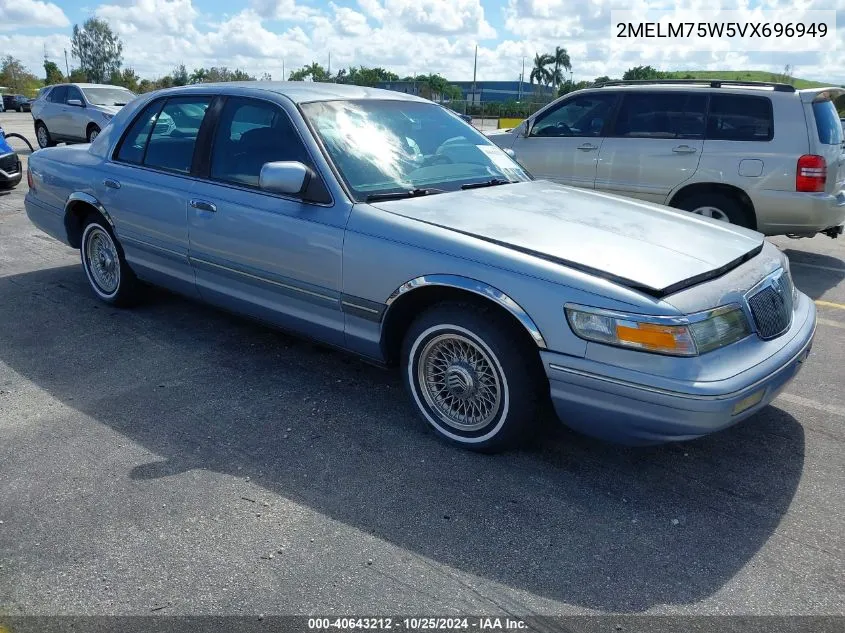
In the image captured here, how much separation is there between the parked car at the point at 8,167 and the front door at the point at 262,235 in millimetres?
8333

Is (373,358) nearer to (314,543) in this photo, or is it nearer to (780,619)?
(314,543)

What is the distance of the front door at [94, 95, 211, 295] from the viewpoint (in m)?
4.65

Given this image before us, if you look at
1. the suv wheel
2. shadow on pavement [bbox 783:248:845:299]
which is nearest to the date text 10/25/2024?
shadow on pavement [bbox 783:248:845:299]

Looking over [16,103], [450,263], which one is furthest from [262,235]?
[16,103]

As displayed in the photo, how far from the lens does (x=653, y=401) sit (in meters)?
2.91

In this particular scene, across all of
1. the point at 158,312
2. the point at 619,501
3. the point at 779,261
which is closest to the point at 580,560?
the point at 619,501

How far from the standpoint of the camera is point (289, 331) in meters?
4.28

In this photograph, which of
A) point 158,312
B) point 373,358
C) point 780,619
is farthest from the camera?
point 158,312

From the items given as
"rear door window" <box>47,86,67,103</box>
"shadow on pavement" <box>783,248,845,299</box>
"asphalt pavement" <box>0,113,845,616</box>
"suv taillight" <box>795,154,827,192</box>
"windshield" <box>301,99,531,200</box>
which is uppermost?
"rear door window" <box>47,86,67,103</box>

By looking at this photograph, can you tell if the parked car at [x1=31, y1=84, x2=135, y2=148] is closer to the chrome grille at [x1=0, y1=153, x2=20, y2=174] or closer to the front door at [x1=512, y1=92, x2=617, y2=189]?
the chrome grille at [x1=0, y1=153, x2=20, y2=174]

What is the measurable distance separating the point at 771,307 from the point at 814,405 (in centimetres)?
110

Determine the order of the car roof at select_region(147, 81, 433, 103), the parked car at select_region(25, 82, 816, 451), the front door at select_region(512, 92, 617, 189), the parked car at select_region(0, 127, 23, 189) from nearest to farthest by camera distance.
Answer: the parked car at select_region(25, 82, 816, 451) < the car roof at select_region(147, 81, 433, 103) < the front door at select_region(512, 92, 617, 189) < the parked car at select_region(0, 127, 23, 189)

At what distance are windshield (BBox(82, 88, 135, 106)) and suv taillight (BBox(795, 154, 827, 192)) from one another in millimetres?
14713

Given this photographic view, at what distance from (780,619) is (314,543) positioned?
168cm
